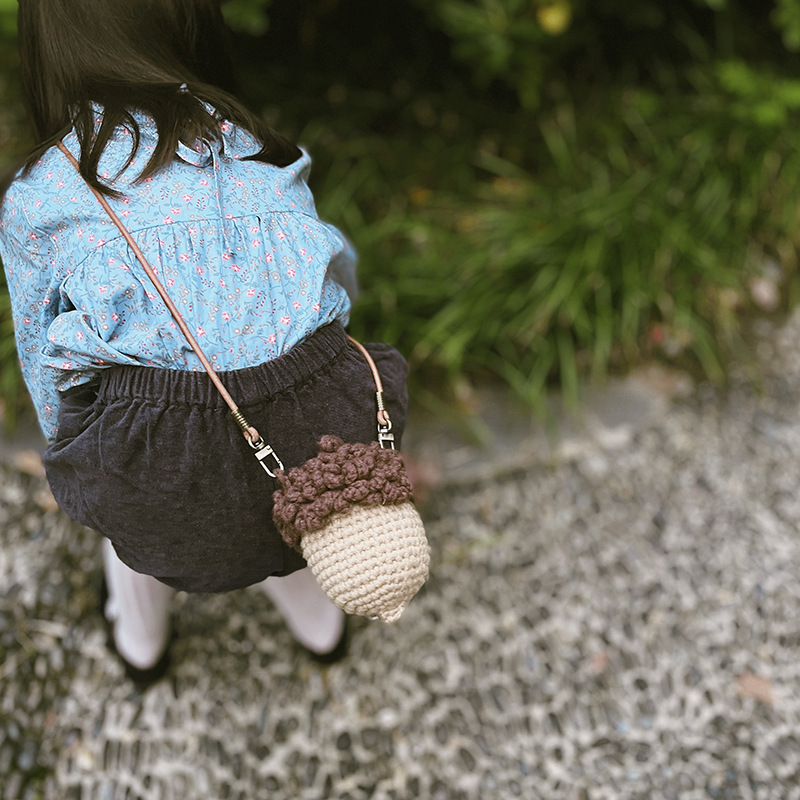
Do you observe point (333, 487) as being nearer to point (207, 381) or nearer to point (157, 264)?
point (207, 381)

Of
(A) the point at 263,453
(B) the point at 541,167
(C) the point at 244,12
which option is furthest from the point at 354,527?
(B) the point at 541,167

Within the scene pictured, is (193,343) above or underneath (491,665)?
above

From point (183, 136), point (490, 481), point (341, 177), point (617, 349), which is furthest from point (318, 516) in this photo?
point (341, 177)

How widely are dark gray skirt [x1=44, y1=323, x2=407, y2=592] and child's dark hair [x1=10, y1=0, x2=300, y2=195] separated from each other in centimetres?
38

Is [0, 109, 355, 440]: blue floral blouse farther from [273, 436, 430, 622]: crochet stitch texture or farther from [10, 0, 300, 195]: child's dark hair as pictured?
[273, 436, 430, 622]: crochet stitch texture

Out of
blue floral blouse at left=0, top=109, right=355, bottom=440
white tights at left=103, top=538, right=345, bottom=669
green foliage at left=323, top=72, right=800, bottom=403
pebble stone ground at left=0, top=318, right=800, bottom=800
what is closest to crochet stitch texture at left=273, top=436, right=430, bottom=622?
blue floral blouse at left=0, top=109, right=355, bottom=440

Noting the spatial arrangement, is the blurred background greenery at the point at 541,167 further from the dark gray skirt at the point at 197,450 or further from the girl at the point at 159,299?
the dark gray skirt at the point at 197,450

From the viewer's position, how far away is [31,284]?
49.3 inches

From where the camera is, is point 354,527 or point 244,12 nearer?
point 354,527

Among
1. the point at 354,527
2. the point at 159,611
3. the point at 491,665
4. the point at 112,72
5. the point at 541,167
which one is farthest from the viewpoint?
the point at 541,167

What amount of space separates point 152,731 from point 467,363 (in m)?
1.58

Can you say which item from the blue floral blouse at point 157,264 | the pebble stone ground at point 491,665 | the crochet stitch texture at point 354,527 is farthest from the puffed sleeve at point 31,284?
the pebble stone ground at point 491,665

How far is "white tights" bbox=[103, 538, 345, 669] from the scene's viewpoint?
5.73 ft

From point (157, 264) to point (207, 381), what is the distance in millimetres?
211
